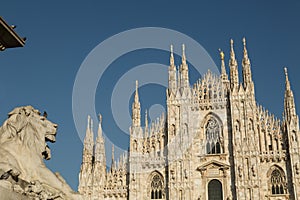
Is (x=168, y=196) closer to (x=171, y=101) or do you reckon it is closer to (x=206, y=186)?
(x=206, y=186)

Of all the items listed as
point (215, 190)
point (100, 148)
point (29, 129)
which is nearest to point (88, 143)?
point (100, 148)

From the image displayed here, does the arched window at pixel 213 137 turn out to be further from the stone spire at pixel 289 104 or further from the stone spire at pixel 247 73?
the stone spire at pixel 289 104

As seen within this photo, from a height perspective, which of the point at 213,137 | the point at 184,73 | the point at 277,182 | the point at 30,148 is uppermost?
the point at 184,73

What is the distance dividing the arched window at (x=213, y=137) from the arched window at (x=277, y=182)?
11.9ft

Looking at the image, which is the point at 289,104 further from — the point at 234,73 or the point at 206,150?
the point at 206,150

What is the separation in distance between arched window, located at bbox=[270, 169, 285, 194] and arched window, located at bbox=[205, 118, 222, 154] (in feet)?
11.9

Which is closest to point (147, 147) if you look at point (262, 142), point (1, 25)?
point (262, 142)

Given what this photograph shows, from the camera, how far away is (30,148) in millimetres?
7945

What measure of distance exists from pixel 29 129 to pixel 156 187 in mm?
23087

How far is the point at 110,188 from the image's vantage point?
30906 mm

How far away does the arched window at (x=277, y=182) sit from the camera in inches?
1104

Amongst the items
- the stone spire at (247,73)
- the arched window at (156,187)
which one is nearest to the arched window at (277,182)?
the stone spire at (247,73)

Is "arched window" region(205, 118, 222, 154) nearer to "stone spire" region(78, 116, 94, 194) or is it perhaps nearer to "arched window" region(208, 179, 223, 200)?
"arched window" region(208, 179, 223, 200)

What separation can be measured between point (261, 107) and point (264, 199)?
5785 mm
